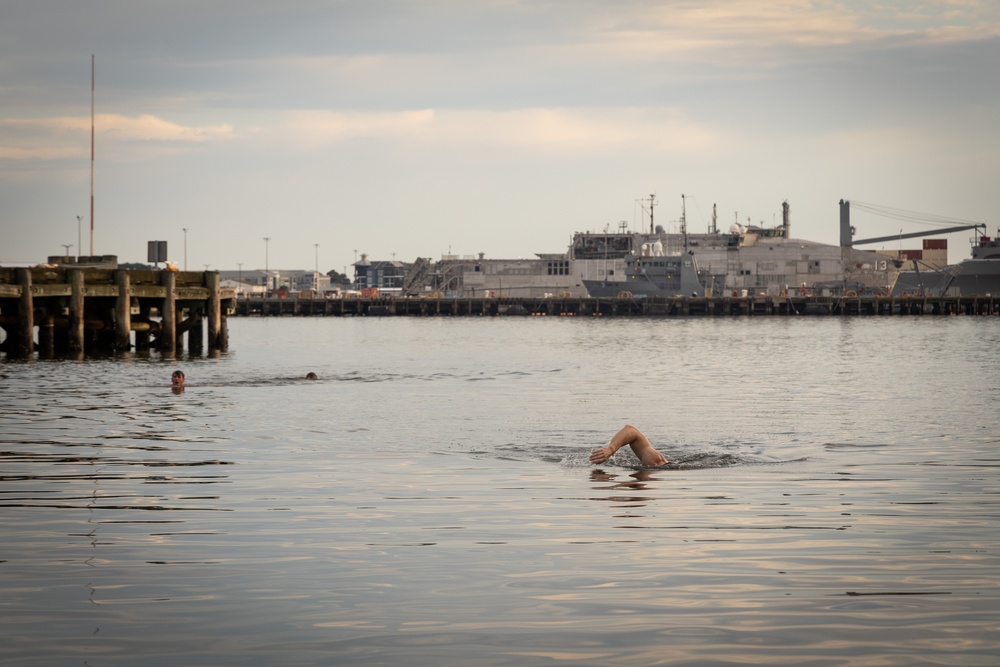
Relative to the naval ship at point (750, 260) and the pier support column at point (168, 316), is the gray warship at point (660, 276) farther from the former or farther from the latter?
the pier support column at point (168, 316)

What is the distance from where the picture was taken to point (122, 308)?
45312 millimetres

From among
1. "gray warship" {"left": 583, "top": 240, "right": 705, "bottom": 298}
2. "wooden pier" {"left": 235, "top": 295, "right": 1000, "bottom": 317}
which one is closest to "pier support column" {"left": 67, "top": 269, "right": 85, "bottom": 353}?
"wooden pier" {"left": 235, "top": 295, "right": 1000, "bottom": 317}

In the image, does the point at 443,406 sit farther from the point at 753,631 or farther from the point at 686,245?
the point at 686,245

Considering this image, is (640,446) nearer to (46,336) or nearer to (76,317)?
(76,317)

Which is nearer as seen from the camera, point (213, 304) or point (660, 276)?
point (213, 304)

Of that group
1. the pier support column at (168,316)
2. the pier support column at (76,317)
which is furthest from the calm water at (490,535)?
the pier support column at (168,316)

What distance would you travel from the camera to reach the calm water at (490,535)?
783 cm

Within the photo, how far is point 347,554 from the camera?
10.5 meters

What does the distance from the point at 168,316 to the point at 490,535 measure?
3827cm

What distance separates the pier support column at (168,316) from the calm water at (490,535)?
19.9 meters

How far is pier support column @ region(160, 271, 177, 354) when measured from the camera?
156ft

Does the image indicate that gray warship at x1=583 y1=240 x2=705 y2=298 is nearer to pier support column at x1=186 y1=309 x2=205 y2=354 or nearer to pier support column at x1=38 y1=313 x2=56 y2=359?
pier support column at x1=186 y1=309 x2=205 y2=354

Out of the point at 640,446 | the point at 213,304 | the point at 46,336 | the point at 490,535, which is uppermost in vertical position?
the point at 213,304

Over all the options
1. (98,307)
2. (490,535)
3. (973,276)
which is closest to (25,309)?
(98,307)
